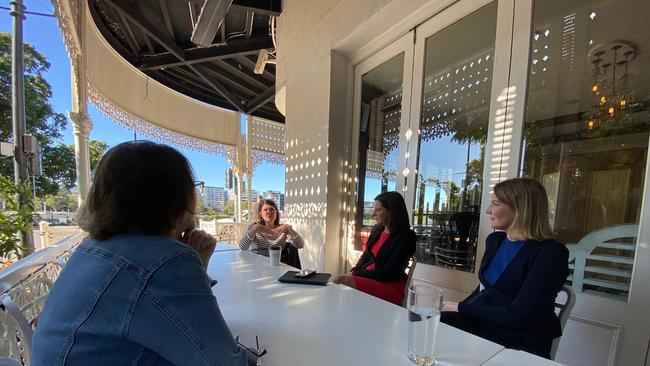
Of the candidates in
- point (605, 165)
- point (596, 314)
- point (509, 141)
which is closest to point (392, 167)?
point (509, 141)

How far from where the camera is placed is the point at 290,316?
89cm

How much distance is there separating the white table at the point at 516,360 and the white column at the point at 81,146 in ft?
13.9

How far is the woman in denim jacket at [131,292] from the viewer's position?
48 cm

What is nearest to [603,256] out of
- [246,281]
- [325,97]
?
[246,281]

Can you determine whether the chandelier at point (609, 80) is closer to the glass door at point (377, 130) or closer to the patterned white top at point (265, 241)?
the glass door at point (377, 130)

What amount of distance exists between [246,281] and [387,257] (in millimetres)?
856

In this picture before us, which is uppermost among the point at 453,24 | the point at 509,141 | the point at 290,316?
the point at 453,24

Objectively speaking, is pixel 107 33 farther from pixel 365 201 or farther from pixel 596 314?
pixel 596 314

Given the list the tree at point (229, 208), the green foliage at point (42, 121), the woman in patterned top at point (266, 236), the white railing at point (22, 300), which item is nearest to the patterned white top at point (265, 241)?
the woman in patterned top at point (266, 236)

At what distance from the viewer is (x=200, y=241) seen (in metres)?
0.92

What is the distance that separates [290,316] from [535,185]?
1.17m

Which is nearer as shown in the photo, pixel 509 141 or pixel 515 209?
pixel 515 209

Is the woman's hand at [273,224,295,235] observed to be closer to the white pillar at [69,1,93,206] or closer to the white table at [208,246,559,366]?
the white table at [208,246,559,366]

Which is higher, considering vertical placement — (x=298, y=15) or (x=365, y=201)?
(x=298, y=15)
